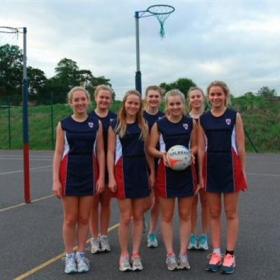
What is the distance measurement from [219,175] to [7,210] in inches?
196

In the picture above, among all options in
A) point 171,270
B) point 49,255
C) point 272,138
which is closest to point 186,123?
point 171,270

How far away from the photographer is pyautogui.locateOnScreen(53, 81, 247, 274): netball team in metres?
5.02

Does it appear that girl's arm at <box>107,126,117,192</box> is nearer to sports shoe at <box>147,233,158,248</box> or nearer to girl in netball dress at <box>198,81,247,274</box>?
girl in netball dress at <box>198,81,247,274</box>

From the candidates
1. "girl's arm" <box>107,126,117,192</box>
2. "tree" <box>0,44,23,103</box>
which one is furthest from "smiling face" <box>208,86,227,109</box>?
"tree" <box>0,44,23,103</box>

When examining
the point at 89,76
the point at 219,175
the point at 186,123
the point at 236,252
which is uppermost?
the point at 89,76

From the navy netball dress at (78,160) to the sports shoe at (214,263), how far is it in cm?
150

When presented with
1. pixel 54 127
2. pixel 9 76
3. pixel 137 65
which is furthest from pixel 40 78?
pixel 137 65

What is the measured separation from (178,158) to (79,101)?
4.15ft

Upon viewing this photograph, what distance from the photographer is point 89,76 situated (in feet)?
309

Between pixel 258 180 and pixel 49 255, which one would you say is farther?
pixel 258 180

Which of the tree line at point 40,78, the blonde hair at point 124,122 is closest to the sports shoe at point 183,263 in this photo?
the blonde hair at point 124,122

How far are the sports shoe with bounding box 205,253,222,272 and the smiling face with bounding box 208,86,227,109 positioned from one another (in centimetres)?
166

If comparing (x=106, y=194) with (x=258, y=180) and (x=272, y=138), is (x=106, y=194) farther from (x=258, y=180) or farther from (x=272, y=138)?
(x=272, y=138)

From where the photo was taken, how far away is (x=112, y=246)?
6125mm
